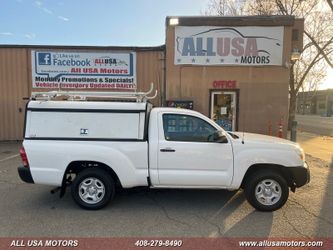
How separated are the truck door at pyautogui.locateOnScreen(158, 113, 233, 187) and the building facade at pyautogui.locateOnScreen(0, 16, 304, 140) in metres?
6.67

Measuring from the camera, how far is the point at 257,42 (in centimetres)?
1101

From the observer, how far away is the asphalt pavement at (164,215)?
396 cm

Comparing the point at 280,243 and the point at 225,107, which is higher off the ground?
the point at 225,107

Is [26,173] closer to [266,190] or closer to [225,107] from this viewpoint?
[266,190]

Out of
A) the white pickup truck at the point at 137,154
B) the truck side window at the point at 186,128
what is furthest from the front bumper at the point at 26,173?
the truck side window at the point at 186,128

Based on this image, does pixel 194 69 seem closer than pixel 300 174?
No

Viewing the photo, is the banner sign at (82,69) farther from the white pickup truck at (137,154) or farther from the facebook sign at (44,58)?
the white pickup truck at (137,154)

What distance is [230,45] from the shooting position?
1103 cm

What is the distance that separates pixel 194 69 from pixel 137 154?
7412mm

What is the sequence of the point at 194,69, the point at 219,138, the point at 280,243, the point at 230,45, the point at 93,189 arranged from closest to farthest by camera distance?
the point at 280,243 < the point at 219,138 < the point at 93,189 < the point at 230,45 < the point at 194,69

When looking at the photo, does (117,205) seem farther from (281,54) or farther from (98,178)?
(281,54)

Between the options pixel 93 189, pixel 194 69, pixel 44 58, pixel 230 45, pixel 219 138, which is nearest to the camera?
pixel 219 138

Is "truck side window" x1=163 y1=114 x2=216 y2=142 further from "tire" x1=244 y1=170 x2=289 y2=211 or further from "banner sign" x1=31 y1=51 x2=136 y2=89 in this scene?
"banner sign" x1=31 y1=51 x2=136 y2=89

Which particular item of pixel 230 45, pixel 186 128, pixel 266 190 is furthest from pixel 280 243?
pixel 230 45
